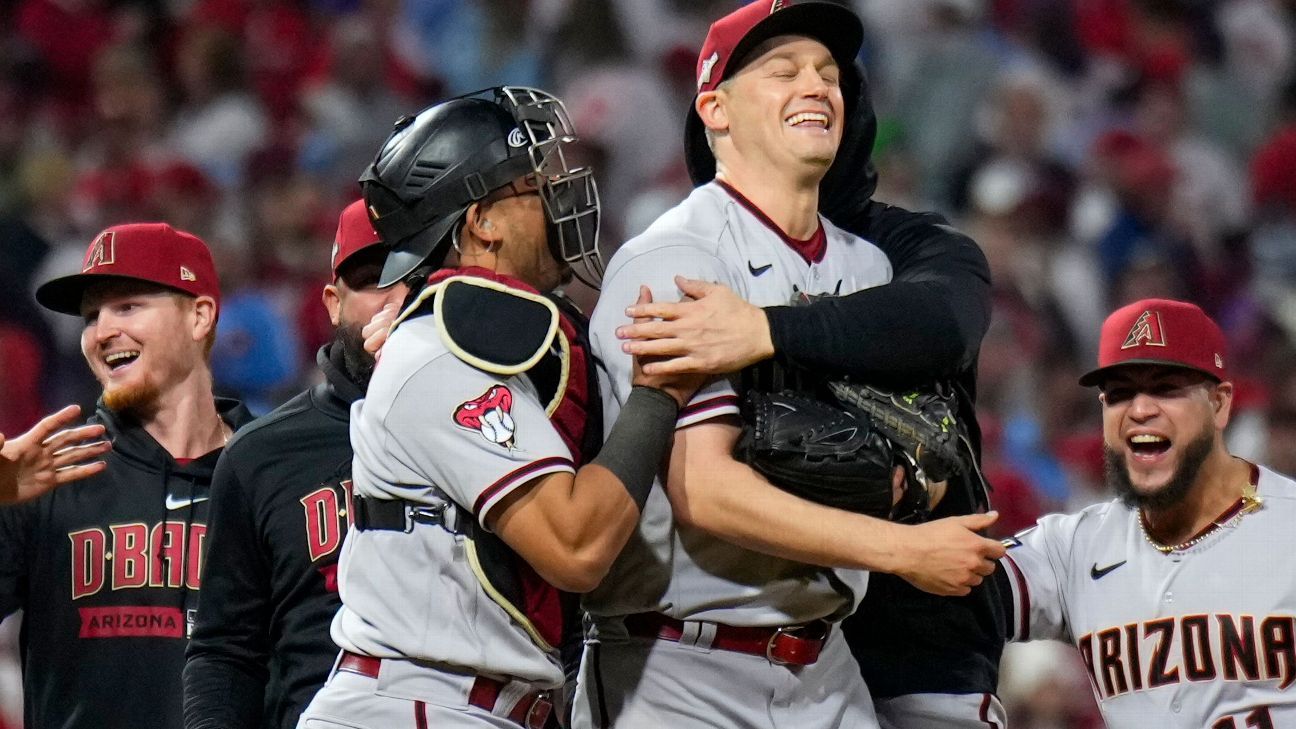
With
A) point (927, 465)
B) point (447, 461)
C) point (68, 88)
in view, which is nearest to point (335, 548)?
point (447, 461)

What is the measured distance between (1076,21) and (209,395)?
6.38 metres

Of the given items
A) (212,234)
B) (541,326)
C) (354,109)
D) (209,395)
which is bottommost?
(541,326)

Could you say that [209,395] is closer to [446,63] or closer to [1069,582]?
[1069,582]

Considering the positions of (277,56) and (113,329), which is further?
(277,56)

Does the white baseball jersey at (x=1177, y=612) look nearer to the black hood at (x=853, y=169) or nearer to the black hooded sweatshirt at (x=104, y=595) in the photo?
the black hood at (x=853, y=169)

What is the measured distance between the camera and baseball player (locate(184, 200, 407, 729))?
148 inches

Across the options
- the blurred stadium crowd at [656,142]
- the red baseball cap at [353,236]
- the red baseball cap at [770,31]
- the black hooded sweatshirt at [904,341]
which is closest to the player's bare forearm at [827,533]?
the black hooded sweatshirt at [904,341]

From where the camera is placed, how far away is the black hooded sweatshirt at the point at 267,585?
3760 mm

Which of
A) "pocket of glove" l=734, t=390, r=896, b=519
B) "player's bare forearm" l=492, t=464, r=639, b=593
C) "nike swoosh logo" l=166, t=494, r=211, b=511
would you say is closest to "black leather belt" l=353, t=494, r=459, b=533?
"player's bare forearm" l=492, t=464, r=639, b=593

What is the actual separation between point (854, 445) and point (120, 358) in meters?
2.12

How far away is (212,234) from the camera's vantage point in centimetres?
865

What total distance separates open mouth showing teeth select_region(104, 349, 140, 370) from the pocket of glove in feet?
6.22

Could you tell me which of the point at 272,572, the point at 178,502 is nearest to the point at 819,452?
the point at 272,572

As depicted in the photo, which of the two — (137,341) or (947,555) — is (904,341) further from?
(137,341)
